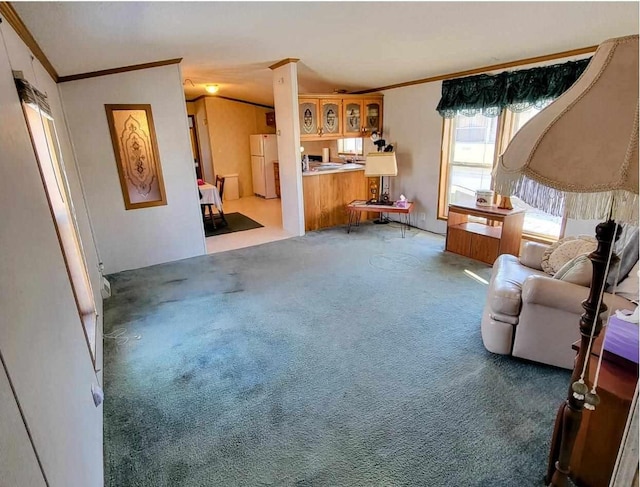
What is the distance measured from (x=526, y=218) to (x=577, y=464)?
333cm

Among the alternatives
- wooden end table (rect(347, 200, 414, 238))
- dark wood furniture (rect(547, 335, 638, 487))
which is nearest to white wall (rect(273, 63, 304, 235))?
wooden end table (rect(347, 200, 414, 238))

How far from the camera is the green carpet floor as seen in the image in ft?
5.54

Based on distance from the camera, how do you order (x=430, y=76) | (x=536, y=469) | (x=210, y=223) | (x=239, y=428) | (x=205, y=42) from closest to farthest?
(x=536, y=469) → (x=239, y=428) → (x=205, y=42) → (x=430, y=76) → (x=210, y=223)

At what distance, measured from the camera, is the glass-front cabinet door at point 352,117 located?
18.6 feet

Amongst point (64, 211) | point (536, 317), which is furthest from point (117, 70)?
point (536, 317)

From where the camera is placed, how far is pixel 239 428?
192cm

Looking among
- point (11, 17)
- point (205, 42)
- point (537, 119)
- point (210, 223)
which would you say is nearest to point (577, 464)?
point (537, 119)

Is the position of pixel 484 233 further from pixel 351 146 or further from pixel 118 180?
pixel 118 180

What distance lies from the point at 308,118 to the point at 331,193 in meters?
1.21

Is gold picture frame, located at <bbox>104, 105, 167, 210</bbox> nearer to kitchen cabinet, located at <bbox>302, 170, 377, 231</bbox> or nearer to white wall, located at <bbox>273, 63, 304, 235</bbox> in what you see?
white wall, located at <bbox>273, 63, 304, 235</bbox>

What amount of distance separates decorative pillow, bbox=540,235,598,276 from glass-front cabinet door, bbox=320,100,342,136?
3732 mm

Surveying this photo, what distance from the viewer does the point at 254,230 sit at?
19.0ft

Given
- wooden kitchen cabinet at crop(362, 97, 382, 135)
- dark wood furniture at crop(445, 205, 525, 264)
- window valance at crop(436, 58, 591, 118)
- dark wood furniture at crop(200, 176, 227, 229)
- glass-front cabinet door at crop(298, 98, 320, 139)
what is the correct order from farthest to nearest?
dark wood furniture at crop(200, 176, 227, 229) < wooden kitchen cabinet at crop(362, 97, 382, 135) < glass-front cabinet door at crop(298, 98, 320, 139) < dark wood furniture at crop(445, 205, 525, 264) < window valance at crop(436, 58, 591, 118)

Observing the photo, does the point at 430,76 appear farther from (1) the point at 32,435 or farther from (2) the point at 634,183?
(1) the point at 32,435
